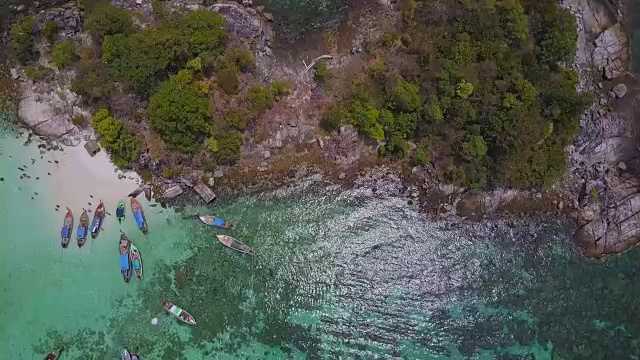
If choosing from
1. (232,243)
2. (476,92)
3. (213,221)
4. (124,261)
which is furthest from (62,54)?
(476,92)

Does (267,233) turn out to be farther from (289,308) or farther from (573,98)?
(573,98)

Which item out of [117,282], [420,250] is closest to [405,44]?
[420,250]

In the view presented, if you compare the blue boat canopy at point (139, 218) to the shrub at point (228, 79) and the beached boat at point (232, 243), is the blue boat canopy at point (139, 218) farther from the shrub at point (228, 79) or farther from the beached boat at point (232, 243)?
the shrub at point (228, 79)

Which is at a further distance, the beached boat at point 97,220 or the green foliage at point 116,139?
the beached boat at point 97,220

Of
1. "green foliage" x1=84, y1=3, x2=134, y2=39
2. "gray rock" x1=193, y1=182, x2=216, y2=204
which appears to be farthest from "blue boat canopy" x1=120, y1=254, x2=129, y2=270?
"green foliage" x1=84, y1=3, x2=134, y2=39

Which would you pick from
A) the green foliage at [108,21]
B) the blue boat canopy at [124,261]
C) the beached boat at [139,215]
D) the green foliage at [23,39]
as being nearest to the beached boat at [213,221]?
the beached boat at [139,215]
